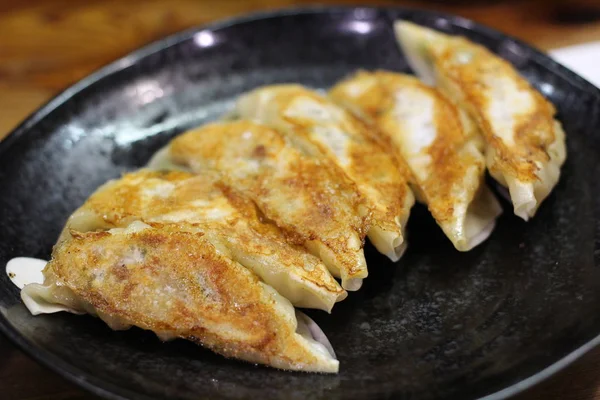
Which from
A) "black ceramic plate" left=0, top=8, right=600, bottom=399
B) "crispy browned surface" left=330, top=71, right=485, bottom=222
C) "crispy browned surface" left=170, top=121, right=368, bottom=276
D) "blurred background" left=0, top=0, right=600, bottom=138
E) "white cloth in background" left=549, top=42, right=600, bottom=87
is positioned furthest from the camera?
"blurred background" left=0, top=0, right=600, bottom=138

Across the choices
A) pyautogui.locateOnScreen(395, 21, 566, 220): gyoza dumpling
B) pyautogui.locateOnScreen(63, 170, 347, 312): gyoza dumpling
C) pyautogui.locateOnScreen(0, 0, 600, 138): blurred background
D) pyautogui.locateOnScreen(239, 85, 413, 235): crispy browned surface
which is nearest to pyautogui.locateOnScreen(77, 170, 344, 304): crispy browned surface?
pyautogui.locateOnScreen(63, 170, 347, 312): gyoza dumpling

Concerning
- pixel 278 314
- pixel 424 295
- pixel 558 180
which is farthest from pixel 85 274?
pixel 558 180

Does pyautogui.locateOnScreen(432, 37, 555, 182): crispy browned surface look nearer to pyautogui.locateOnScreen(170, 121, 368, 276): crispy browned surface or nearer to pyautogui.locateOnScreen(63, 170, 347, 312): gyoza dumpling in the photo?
pyautogui.locateOnScreen(170, 121, 368, 276): crispy browned surface

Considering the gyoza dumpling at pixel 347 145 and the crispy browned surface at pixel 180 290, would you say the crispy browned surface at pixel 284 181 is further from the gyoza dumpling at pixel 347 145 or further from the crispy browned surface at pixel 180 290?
the crispy browned surface at pixel 180 290

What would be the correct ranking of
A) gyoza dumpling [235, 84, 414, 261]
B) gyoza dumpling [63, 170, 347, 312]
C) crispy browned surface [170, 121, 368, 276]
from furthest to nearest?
gyoza dumpling [235, 84, 414, 261] → crispy browned surface [170, 121, 368, 276] → gyoza dumpling [63, 170, 347, 312]

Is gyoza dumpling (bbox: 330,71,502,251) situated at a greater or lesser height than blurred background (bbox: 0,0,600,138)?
lesser

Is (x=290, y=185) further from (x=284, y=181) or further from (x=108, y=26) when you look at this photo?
(x=108, y=26)

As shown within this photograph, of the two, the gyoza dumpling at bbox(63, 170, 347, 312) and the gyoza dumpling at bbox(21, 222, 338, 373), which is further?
the gyoza dumpling at bbox(63, 170, 347, 312)

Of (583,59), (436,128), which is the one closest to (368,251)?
(436,128)
